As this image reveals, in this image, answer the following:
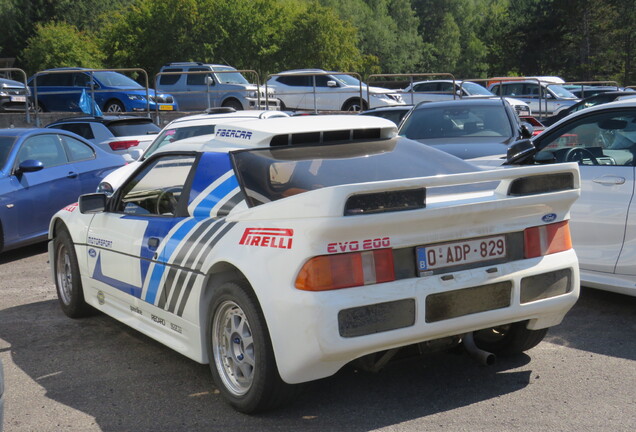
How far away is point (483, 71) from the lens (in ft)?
312

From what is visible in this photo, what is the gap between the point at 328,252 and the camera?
3.91m

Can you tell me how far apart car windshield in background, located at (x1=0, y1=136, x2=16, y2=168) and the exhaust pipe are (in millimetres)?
6759

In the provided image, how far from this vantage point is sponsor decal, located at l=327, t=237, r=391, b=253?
392cm

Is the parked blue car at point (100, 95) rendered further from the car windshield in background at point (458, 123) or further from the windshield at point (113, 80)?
the car windshield in background at point (458, 123)

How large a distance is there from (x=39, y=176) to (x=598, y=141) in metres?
6.51

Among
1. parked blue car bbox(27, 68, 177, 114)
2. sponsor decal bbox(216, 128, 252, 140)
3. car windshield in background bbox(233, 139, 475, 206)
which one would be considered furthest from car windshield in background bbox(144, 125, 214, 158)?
parked blue car bbox(27, 68, 177, 114)

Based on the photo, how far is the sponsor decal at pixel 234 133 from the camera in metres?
4.89

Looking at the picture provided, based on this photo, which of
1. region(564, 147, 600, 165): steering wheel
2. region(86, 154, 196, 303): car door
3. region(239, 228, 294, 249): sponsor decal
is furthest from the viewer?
region(564, 147, 600, 165): steering wheel

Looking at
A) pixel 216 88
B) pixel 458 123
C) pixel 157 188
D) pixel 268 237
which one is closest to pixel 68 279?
pixel 157 188

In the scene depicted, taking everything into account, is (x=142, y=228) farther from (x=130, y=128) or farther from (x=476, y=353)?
(x=130, y=128)

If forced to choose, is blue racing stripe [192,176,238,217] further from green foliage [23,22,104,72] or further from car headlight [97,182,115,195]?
green foliage [23,22,104,72]

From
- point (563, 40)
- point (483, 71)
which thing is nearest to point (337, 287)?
point (563, 40)

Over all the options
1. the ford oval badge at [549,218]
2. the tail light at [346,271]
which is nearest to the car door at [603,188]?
the ford oval badge at [549,218]

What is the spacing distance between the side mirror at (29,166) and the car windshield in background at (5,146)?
30 cm
